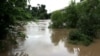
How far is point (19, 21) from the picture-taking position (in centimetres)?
1423

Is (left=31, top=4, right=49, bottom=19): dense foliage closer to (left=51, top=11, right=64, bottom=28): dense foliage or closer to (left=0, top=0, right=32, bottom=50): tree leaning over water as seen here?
(left=51, top=11, right=64, bottom=28): dense foliage

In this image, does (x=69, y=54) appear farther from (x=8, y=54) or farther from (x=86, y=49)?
(x=8, y=54)

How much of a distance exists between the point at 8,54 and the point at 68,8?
1962cm

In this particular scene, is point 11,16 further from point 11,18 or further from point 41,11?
point 41,11

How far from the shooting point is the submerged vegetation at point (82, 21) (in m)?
16.8

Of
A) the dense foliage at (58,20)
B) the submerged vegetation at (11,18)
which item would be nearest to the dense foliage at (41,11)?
the dense foliage at (58,20)

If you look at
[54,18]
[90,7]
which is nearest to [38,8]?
[54,18]

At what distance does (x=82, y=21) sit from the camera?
1814cm

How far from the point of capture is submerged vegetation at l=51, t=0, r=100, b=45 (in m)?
16.8

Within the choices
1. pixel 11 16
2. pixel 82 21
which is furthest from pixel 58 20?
pixel 11 16

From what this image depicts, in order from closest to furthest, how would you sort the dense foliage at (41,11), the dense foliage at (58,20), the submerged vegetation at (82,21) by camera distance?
1. the submerged vegetation at (82,21)
2. the dense foliage at (58,20)
3. the dense foliage at (41,11)

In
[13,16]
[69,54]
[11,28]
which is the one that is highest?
[13,16]

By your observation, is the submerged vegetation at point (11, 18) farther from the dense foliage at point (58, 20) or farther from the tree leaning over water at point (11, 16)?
the dense foliage at point (58, 20)

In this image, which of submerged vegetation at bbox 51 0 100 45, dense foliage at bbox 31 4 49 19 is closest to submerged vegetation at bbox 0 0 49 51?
submerged vegetation at bbox 51 0 100 45
